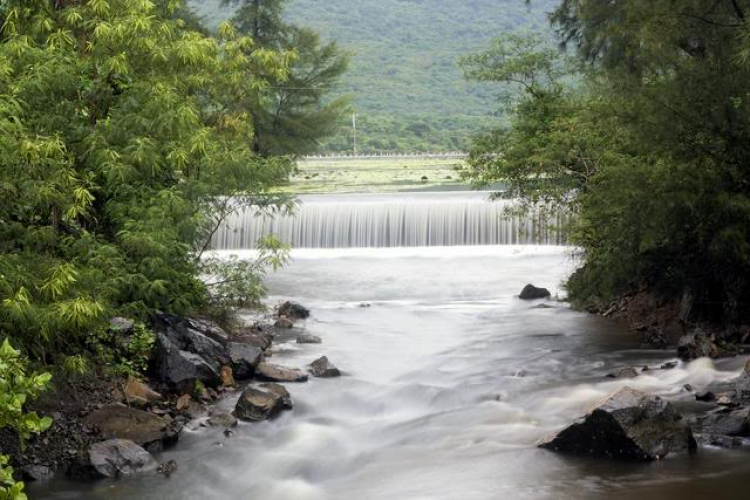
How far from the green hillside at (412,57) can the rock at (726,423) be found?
217ft

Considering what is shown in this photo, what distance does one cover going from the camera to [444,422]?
12828 millimetres

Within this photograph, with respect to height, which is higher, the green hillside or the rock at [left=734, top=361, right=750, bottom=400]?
the green hillside

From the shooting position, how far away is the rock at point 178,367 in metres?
13.4

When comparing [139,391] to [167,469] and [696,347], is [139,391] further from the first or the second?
[696,347]

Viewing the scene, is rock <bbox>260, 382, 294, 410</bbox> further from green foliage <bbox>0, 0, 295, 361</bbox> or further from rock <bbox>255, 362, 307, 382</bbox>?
green foliage <bbox>0, 0, 295, 361</bbox>

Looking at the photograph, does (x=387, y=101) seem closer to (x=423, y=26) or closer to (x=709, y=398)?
(x=423, y=26)

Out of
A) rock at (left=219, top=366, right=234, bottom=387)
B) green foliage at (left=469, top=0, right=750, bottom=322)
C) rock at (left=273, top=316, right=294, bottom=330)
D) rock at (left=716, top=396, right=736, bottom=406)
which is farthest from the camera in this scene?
rock at (left=273, top=316, right=294, bottom=330)

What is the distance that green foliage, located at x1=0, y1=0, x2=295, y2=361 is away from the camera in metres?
11.1

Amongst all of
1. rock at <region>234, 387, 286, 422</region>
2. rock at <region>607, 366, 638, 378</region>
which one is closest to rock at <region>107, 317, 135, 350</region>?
rock at <region>234, 387, 286, 422</region>

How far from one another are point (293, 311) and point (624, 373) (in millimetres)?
8354

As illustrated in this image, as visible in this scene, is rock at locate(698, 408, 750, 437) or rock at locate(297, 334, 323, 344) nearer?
rock at locate(698, 408, 750, 437)

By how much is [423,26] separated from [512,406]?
358ft

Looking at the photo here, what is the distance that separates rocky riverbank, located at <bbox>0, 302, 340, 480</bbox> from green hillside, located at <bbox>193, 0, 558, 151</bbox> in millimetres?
62742

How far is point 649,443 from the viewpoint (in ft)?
34.3
